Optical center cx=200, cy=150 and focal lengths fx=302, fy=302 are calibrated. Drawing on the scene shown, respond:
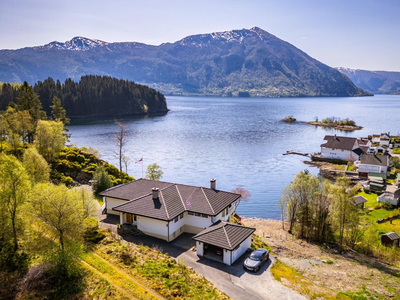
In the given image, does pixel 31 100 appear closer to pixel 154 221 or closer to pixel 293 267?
pixel 154 221

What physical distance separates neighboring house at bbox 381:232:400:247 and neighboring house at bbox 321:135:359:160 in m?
54.3

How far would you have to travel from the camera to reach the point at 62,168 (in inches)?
2167

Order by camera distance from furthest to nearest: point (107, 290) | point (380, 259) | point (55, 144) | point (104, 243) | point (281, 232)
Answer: point (55, 144) < point (281, 232) < point (380, 259) < point (104, 243) < point (107, 290)

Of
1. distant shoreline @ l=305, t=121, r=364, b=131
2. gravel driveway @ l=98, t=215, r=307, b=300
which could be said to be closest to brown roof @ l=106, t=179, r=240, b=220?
gravel driveway @ l=98, t=215, r=307, b=300

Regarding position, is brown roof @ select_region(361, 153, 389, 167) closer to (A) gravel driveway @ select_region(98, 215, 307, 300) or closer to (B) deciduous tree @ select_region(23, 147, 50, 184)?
(A) gravel driveway @ select_region(98, 215, 307, 300)

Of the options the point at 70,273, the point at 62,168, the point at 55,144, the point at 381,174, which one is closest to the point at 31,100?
the point at 55,144

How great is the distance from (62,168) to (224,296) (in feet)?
140

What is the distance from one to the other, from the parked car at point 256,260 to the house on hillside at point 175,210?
1723mm

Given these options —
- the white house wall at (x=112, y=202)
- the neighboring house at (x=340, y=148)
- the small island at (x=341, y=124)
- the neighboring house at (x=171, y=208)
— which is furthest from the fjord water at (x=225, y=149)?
the white house wall at (x=112, y=202)

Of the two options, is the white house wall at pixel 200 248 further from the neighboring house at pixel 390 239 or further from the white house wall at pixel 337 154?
the white house wall at pixel 337 154

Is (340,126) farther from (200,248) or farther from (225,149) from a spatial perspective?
(200,248)

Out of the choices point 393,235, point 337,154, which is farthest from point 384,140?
point 393,235

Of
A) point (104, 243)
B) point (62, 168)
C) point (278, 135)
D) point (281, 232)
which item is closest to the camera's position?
point (104, 243)

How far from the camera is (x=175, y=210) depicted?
34.5m
